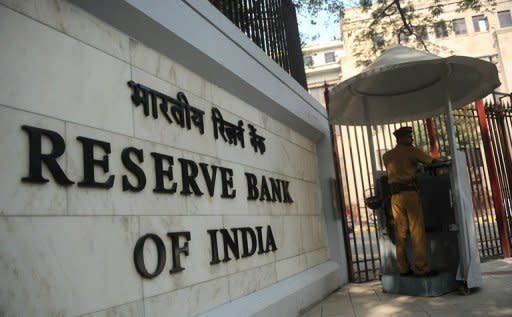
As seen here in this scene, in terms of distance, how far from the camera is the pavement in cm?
483

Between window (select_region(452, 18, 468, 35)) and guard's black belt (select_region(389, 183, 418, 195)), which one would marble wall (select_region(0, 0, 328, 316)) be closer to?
guard's black belt (select_region(389, 183, 418, 195))

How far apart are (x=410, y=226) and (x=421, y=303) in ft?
3.23

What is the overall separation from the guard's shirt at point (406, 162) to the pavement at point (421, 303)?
4.87 feet

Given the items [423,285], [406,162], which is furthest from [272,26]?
[423,285]

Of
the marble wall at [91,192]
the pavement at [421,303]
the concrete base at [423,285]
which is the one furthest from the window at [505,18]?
the marble wall at [91,192]

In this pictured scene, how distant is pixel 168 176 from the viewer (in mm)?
3344

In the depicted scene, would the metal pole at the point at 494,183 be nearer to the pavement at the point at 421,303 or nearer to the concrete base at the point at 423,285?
the pavement at the point at 421,303

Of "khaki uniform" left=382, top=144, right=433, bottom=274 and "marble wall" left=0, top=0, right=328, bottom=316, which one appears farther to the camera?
"khaki uniform" left=382, top=144, right=433, bottom=274

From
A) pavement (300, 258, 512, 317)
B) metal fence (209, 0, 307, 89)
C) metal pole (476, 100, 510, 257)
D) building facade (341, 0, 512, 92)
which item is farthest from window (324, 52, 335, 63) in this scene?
pavement (300, 258, 512, 317)

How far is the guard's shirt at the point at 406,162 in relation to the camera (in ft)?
19.4

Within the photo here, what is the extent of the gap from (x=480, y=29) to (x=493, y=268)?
31.9 m

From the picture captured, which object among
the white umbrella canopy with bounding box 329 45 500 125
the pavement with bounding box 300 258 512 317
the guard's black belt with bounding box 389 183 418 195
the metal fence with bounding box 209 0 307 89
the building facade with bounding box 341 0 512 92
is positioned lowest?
the pavement with bounding box 300 258 512 317

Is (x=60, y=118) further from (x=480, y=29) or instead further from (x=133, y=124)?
(x=480, y=29)

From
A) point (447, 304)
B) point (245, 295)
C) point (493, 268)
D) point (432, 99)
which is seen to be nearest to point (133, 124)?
point (245, 295)
